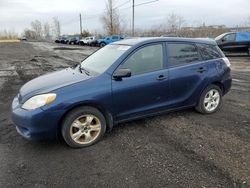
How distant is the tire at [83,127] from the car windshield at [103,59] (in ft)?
2.42

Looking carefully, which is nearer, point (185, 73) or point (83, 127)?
point (83, 127)

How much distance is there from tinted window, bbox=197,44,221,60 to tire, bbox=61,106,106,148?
2.54m

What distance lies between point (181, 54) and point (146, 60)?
0.84m

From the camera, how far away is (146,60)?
4.60 m

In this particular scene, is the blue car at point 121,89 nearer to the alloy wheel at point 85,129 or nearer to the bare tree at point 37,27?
the alloy wheel at point 85,129

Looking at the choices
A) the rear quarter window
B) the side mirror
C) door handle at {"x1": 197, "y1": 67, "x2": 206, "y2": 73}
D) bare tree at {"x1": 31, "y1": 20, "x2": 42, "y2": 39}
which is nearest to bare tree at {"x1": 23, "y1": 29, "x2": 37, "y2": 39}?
bare tree at {"x1": 31, "y1": 20, "x2": 42, "y2": 39}

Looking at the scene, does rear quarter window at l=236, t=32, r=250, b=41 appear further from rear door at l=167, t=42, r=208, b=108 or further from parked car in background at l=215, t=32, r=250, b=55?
rear door at l=167, t=42, r=208, b=108

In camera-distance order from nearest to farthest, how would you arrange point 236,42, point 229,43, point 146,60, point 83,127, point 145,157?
1. point 145,157
2. point 83,127
3. point 146,60
4. point 236,42
5. point 229,43

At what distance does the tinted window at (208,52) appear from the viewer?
17.4ft

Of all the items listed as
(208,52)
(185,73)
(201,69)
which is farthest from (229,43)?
(185,73)

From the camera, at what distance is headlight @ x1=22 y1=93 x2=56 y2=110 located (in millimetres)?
3764

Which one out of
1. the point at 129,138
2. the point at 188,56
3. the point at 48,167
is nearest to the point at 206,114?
the point at 188,56

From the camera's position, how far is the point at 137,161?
3580mm

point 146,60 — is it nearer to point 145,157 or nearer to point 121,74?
point 121,74
